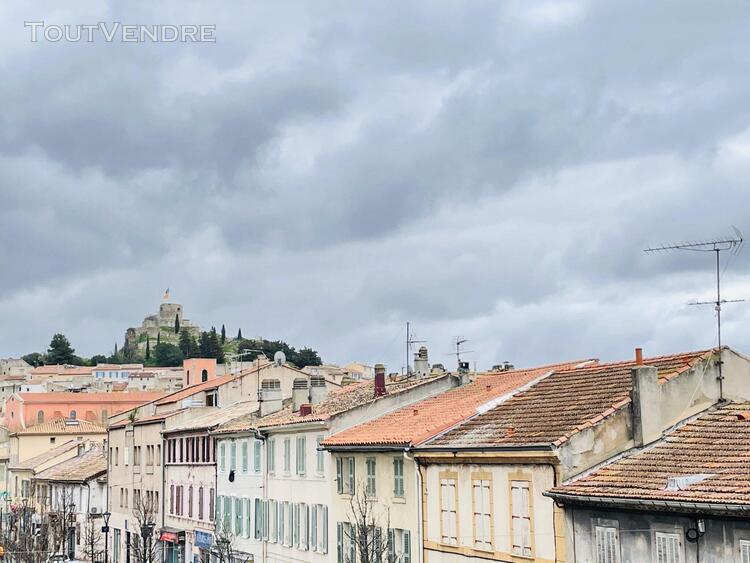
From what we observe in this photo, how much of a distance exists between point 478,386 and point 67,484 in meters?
52.1

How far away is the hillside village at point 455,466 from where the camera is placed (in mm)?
29297

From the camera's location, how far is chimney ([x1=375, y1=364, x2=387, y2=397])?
53688 millimetres

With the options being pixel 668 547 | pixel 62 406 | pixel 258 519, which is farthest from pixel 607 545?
pixel 62 406

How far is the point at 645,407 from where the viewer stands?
32906 millimetres

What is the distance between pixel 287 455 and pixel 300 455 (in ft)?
6.10

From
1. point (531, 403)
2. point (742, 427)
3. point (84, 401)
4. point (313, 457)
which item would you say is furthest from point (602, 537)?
point (84, 401)

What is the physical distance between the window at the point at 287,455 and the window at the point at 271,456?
158cm

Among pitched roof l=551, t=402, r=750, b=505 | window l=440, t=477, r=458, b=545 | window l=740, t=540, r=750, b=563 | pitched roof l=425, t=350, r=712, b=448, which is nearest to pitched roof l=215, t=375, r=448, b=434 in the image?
window l=440, t=477, r=458, b=545

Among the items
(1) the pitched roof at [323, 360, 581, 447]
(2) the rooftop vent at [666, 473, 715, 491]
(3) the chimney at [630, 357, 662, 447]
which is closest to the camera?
(2) the rooftop vent at [666, 473, 715, 491]

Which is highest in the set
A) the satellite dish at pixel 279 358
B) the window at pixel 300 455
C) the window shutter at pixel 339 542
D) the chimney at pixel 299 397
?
the satellite dish at pixel 279 358

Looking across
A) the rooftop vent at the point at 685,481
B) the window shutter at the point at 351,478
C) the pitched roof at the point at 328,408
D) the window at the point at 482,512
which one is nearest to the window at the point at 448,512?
the window at the point at 482,512

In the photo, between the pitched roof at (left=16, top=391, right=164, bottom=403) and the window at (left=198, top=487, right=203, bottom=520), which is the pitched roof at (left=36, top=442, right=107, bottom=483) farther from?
the pitched roof at (left=16, top=391, right=164, bottom=403)

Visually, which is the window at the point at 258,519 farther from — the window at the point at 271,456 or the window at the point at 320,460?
the window at the point at 320,460

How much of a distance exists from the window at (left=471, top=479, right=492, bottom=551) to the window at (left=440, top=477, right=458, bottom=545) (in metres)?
1.44
